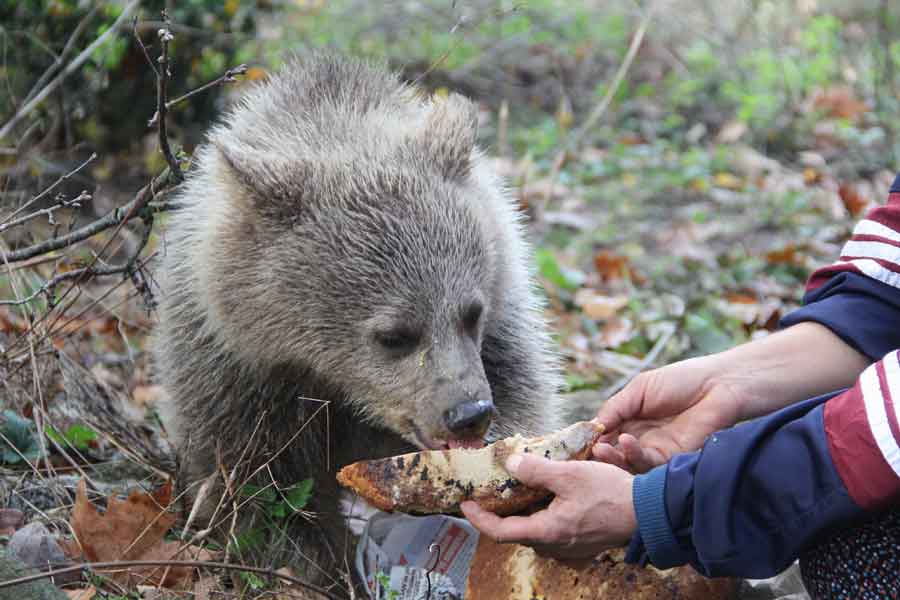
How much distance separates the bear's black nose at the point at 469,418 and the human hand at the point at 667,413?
12.9 inches

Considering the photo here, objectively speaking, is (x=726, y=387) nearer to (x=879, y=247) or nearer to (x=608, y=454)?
(x=608, y=454)

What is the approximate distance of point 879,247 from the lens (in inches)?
121

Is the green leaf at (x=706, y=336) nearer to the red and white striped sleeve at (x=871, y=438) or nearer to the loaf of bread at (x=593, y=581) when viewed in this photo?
the loaf of bread at (x=593, y=581)

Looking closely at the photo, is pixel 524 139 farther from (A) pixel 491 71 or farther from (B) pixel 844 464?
(B) pixel 844 464

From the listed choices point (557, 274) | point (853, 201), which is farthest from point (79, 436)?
point (853, 201)

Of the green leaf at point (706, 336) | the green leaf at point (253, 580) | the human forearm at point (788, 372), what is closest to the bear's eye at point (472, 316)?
the human forearm at point (788, 372)

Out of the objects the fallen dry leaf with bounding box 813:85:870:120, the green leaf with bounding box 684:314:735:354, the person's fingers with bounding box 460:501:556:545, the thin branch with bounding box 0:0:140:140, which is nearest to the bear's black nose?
the person's fingers with bounding box 460:501:556:545

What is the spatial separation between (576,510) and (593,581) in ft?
1.03

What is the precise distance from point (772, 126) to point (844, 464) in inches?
297

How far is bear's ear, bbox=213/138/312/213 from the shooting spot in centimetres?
346

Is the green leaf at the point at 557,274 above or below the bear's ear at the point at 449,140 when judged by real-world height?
below

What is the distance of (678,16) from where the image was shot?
11.2 meters

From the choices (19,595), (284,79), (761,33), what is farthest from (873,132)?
(19,595)

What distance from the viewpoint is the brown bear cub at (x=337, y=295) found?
3379mm
